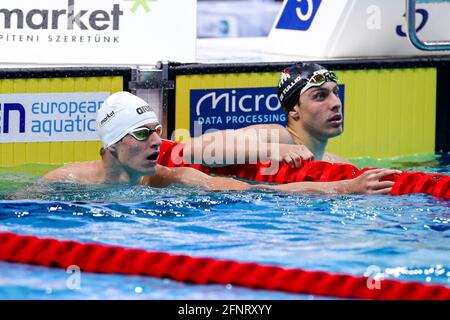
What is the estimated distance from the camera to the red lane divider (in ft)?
17.5

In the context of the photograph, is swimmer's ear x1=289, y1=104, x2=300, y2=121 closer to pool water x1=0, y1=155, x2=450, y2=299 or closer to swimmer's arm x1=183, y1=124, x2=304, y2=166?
swimmer's arm x1=183, y1=124, x2=304, y2=166

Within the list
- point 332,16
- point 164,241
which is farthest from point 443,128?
point 164,241

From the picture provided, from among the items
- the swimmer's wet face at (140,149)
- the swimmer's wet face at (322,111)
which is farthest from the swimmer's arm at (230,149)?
Result: the swimmer's wet face at (140,149)

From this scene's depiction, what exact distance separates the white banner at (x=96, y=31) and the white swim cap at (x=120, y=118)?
106cm

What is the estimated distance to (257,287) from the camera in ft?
12.9

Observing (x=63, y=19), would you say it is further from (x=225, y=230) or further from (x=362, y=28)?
(x=225, y=230)

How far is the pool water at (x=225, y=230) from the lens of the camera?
3947 mm

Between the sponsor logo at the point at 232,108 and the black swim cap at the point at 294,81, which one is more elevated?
the black swim cap at the point at 294,81

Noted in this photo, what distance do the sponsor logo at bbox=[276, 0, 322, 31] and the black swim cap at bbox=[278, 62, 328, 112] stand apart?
134cm

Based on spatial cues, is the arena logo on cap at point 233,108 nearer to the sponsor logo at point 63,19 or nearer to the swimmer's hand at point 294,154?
the sponsor logo at point 63,19

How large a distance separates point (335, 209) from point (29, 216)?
4.48ft

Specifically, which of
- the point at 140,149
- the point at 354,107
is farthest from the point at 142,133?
the point at 354,107

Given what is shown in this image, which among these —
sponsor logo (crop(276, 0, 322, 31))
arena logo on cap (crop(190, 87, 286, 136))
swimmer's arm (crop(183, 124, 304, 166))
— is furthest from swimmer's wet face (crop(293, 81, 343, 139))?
sponsor logo (crop(276, 0, 322, 31))

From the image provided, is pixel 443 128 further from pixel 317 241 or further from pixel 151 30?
pixel 317 241
